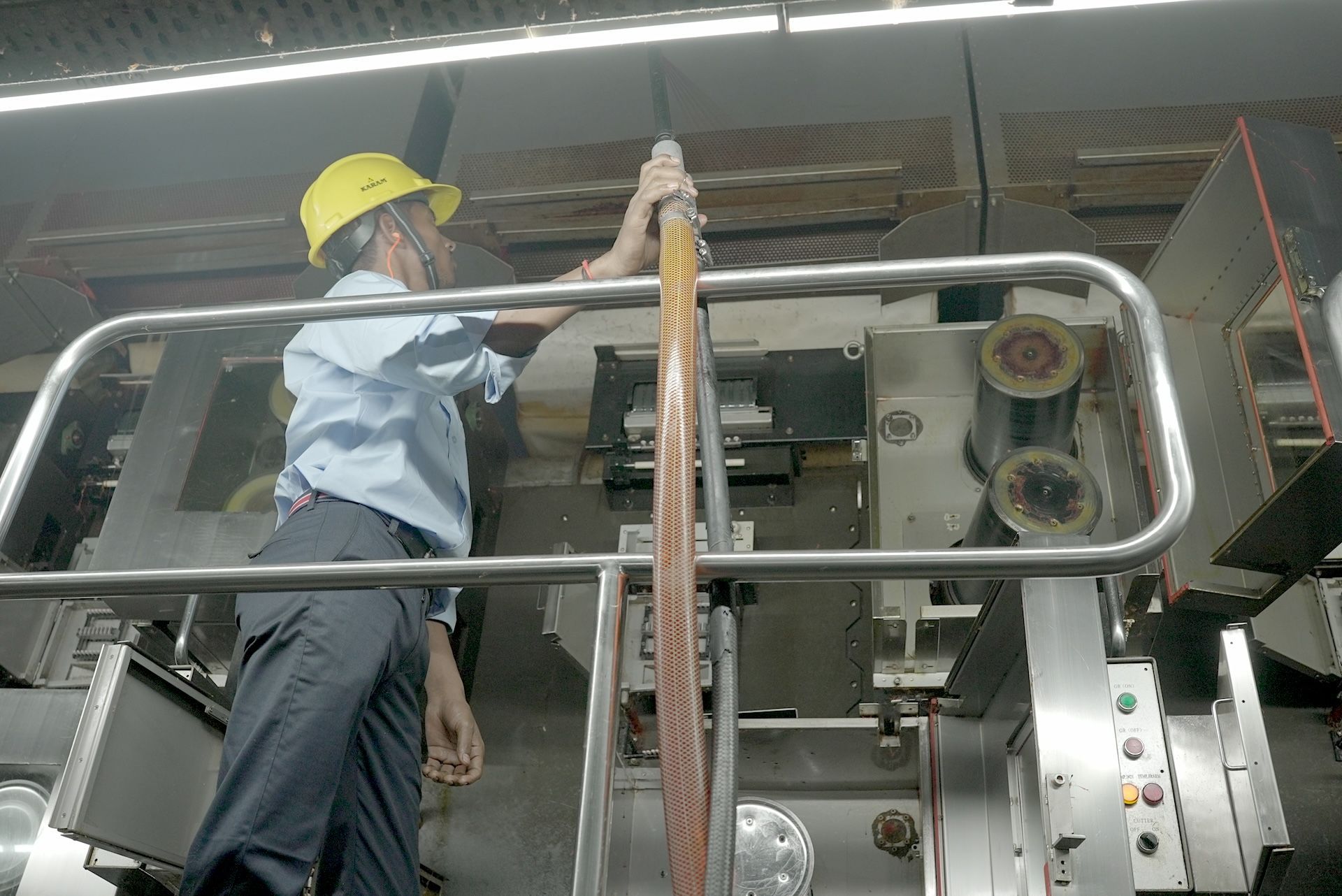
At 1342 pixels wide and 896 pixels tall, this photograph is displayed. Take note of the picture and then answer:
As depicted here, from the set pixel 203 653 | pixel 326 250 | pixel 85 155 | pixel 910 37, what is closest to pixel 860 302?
pixel 910 37

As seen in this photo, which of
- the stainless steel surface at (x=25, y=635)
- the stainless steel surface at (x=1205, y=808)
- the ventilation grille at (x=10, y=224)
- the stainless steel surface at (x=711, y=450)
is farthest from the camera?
the ventilation grille at (x=10, y=224)

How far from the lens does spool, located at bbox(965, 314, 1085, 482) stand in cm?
320

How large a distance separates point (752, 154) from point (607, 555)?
263cm

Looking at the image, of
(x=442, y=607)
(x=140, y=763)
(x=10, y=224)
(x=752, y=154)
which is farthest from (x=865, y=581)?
(x=10, y=224)

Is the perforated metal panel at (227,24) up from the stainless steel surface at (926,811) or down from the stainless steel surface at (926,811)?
up

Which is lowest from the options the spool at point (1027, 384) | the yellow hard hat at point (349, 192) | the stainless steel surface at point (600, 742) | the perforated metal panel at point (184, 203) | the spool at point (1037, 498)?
the stainless steel surface at point (600, 742)

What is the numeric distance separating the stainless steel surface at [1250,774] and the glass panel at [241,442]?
2.69 m

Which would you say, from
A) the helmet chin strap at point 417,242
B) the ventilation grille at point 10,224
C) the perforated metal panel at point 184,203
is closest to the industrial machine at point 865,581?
the perforated metal panel at point 184,203

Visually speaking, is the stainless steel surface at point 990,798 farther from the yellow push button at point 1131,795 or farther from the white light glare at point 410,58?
the white light glare at point 410,58

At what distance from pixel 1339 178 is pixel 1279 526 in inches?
38.4

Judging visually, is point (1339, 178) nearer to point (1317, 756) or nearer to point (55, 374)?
point (1317, 756)

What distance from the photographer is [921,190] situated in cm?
364

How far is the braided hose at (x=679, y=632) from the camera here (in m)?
1.22

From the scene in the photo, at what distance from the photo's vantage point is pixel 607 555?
135 cm
